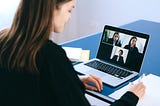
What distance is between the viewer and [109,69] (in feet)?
5.00

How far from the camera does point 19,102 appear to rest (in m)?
0.99

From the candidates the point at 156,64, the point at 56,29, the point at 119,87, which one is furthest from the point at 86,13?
the point at 56,29

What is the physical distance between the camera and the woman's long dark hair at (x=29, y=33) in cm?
95

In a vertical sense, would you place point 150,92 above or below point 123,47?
below

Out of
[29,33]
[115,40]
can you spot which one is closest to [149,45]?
[115,40]

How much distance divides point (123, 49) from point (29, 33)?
2.26 feet

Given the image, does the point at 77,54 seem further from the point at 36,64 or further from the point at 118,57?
the point at 36,64

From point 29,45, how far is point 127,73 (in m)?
0.69

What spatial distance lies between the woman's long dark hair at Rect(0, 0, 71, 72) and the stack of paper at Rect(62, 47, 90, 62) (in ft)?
2.44

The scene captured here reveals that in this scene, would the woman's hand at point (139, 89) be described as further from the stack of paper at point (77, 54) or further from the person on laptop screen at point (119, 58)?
the stack of paper at point (77, 54)

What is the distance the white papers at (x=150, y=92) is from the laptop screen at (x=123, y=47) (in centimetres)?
10

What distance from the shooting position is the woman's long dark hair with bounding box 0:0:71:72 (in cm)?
95

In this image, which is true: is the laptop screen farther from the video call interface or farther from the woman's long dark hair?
the woman's long dark hair

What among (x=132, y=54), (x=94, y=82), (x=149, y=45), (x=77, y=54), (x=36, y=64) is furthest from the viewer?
(x=149, y=45)
